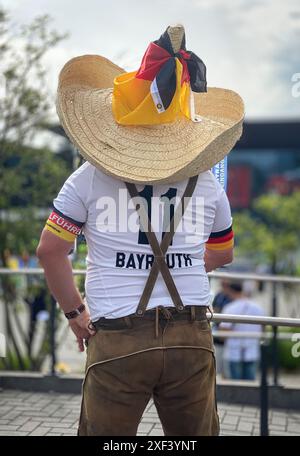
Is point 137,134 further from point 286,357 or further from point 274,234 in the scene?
point 274,234

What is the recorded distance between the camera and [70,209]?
104 inches

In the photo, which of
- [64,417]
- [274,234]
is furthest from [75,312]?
[274,234]

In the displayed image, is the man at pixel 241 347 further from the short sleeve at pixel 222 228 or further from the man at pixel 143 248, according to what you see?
the man at pixel 143 248

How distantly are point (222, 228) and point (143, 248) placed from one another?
0.53 meters

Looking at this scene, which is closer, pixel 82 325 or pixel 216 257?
pixel 82 325

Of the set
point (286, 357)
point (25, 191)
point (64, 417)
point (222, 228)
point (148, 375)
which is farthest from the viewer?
point (286, 357)

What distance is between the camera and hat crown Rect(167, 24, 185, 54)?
9.23 feet

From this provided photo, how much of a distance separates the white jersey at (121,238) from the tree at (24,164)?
5.73 metres

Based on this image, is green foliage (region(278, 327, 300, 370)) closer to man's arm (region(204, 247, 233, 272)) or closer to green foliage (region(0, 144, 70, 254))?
green foliage (region(0, 144, 70, 254))

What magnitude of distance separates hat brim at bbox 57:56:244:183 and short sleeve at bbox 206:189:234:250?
0.23 m

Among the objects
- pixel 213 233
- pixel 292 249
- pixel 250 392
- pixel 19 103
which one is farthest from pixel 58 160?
pixel 292 249

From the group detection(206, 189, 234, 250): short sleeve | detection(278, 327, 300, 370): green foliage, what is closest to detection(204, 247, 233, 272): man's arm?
detection(206, 189, 234, 250): short sleeve

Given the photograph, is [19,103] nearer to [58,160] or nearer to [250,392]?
[58,160]
